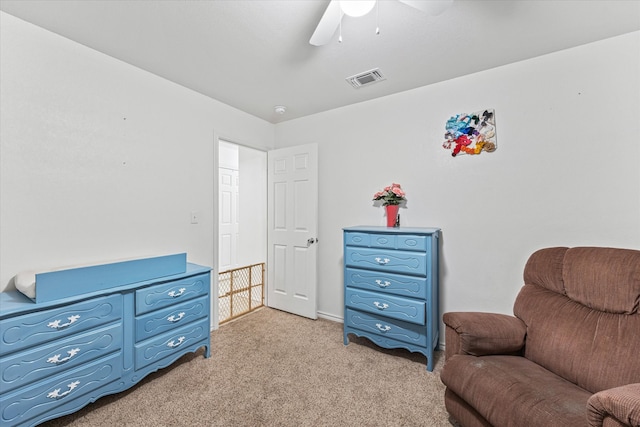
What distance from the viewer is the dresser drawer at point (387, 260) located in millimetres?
2172

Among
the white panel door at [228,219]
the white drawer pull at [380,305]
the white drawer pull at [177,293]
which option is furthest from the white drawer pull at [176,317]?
the white panel door at [228,219]

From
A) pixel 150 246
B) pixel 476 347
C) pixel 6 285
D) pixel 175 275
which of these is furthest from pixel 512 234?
pixel 6 285

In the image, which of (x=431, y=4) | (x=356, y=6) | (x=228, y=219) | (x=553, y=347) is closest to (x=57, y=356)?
(x=356, y=6)

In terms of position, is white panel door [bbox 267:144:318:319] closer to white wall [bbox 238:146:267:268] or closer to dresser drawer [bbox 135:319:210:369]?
white wall [bbox 238:146:267:268]

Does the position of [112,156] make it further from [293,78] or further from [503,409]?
[503,409]

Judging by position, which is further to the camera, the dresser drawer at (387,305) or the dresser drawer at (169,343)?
the dresser drawer at (387,305)

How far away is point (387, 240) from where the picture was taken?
2318mm

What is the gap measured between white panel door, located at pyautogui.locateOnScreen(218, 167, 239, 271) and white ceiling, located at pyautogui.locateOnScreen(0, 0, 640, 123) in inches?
81.2

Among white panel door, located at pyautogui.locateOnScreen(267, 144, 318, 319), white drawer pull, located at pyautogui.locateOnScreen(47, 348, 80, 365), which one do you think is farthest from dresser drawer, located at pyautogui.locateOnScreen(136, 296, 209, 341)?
white panel door, located at pyautogui.locateOnScreen(267, 144, 318, 319)

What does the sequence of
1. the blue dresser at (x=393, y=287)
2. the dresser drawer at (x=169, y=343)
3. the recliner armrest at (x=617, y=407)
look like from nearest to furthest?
1. the recliner armrest at (x=617, y=407)
2. the dresser drawer at (x=169, y=343)
3. the blue dresser at (x=393, y=287)

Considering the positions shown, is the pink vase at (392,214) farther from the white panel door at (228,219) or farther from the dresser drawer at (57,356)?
the white panel door at (228,219)

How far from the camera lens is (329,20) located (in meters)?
1.34

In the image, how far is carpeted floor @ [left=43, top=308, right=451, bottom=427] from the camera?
1.64 metres

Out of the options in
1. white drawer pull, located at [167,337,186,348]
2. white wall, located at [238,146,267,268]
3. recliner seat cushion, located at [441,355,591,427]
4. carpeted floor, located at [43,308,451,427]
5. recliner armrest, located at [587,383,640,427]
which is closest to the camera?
recliner armrest, located at [587,383,640,427]
